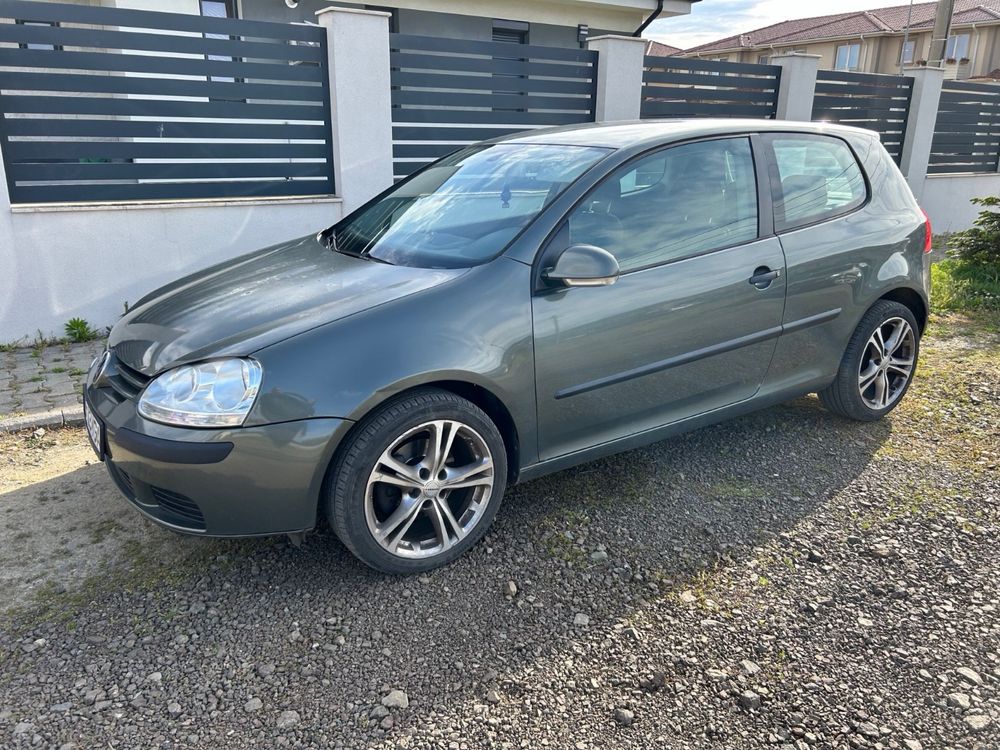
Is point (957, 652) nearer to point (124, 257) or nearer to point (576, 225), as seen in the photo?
point (576, 225)

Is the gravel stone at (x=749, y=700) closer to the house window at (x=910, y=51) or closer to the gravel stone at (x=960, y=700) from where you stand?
the gravel stone at (x=960, y=700)

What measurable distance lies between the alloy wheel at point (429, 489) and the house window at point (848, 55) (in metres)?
48.5

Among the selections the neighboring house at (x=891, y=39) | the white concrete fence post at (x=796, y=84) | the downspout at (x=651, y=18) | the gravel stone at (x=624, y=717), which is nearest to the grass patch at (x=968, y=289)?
the white concrete fence post at (x=796, y=84)

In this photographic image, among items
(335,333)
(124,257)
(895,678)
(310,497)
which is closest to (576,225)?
(335,333)

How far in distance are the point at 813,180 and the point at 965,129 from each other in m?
11.1

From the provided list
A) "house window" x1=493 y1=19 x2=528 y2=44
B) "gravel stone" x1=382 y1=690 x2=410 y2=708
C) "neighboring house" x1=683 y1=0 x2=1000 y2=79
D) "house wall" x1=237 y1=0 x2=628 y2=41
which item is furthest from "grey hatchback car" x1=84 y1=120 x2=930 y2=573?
"neighboring house" x1=683 y1=0 x2=1000 y2=79

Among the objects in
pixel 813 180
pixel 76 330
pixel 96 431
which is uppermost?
pixel 813 180

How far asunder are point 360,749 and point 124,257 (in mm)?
5028

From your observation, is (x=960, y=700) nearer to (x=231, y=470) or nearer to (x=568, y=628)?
(x=568, y=628)

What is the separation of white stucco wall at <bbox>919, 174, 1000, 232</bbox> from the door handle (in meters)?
10.4

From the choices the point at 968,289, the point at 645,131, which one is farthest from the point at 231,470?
the point at 968,289

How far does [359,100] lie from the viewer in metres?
6.78

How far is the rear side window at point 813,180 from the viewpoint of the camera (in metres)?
3.72

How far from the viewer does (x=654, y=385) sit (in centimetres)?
334
